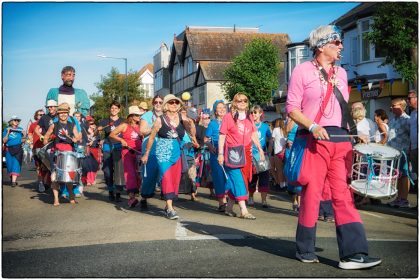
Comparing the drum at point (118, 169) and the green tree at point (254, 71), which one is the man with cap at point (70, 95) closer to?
the drum at point (118, 169)

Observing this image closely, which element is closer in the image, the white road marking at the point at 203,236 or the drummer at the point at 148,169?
the white road marking at the point at 203,236

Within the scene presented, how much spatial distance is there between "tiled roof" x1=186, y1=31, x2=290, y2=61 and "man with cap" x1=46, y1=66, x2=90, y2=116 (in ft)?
66.4

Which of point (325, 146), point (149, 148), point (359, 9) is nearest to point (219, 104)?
point (149, 148)

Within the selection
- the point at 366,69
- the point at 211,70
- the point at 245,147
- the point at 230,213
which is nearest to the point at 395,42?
the point at 245,147

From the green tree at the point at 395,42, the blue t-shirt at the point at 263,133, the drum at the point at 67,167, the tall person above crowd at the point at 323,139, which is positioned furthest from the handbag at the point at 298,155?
the green tree at the point at 395,42

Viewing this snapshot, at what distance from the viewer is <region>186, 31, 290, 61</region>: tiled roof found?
117 ft

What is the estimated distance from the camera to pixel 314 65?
579 cm

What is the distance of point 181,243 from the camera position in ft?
22.1

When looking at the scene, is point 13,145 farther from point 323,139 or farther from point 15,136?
point 323,139

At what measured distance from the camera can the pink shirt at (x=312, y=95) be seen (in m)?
5.68

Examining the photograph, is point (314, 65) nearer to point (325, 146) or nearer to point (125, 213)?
point (325, 146)

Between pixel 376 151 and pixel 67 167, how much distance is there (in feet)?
23.4

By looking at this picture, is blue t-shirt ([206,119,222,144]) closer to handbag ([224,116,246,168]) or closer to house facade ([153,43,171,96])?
handbag ([224,116,246,168])

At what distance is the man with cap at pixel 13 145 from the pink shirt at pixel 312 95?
41.6 ft
